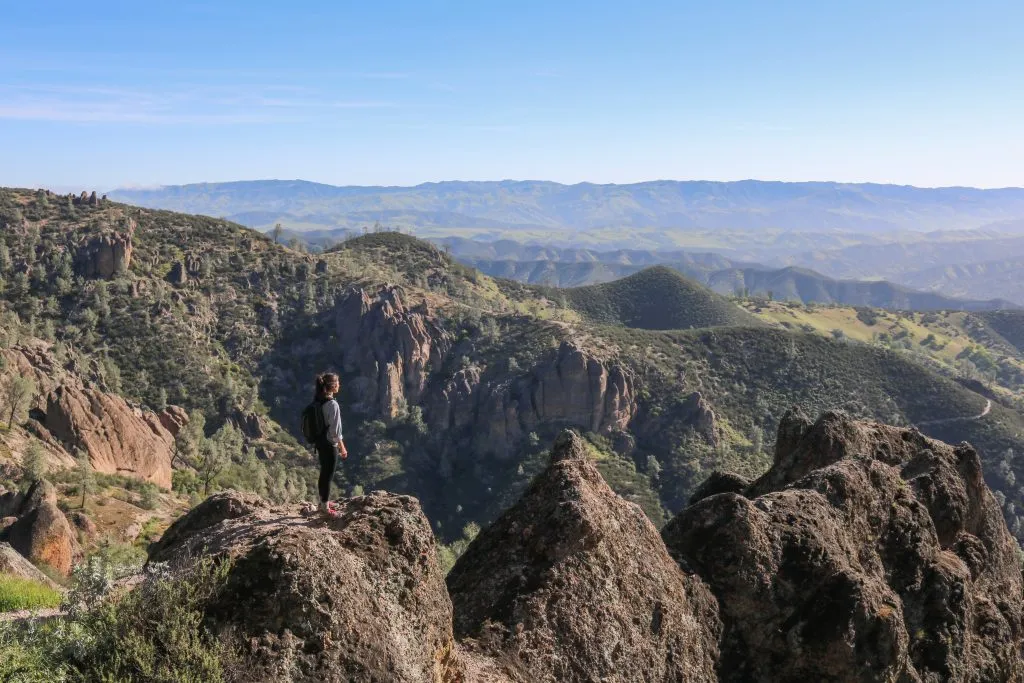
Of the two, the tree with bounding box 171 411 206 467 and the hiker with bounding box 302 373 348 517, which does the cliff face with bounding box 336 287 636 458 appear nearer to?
the tree with bounding box 171 411 206 467

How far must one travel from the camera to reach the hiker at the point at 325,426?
1259cm

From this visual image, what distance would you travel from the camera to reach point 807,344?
145 m

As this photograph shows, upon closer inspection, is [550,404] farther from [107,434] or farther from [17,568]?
[17,568]

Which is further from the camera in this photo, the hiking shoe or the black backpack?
the black backpack

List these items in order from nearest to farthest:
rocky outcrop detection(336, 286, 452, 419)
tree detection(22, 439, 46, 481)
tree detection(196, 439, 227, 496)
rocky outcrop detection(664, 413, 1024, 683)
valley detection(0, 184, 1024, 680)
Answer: rocky outcrop detection(664, 413, 1024, 683) < tree detection(22, 439, 46, 481) < tree detection(196, 439, 227, 496) < valley detection(0, 184, 1024, 680) < rocky outcrop detection(336, 286, 452, 419)

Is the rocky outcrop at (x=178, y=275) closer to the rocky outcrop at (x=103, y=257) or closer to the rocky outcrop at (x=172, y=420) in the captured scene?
the rocky outcrop at (x=103, y=257)

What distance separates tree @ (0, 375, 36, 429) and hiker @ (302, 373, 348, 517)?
61041 millimetres

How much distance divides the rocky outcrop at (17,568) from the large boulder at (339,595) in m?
13.7

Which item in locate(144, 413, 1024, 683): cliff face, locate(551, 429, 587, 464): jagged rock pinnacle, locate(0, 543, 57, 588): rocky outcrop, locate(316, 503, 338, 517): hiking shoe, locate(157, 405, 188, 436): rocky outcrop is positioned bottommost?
locate(157, 405, 188, 436): rocky outcrop

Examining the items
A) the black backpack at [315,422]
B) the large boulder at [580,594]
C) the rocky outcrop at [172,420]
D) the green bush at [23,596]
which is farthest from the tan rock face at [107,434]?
the large boulder at [580,594]

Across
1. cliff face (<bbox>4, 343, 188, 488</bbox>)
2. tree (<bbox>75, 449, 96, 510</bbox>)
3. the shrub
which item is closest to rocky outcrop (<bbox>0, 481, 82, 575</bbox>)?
tree (<bbox>75, 449, 96, 510</bbox>)

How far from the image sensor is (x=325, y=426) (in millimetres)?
12633

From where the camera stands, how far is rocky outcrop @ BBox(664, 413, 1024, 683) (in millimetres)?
14922

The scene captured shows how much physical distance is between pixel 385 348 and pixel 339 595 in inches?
4956
